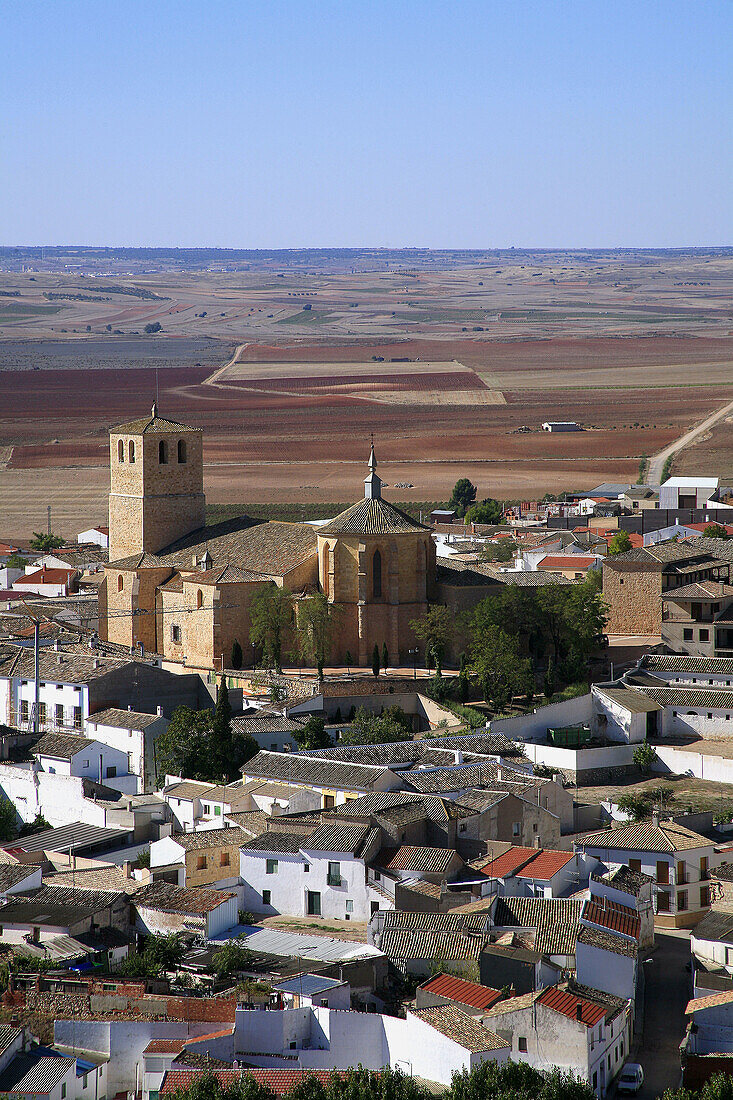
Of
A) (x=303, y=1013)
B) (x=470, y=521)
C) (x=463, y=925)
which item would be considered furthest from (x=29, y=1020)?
(x=470, y=521)

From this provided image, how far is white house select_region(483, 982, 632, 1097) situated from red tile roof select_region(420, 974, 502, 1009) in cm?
24

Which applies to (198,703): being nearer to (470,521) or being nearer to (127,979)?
(127,979)

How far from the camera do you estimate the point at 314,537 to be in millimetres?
44875

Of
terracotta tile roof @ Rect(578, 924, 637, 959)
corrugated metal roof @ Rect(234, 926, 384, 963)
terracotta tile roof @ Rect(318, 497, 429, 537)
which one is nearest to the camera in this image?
terracotta tile roof @ Rect(578, 924, 637, 959)

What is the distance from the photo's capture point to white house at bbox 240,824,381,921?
29.4m

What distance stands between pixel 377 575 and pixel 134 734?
8187 millimetres

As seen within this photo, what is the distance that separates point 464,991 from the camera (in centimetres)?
2461

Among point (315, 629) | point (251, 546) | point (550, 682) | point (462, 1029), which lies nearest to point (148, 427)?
point (251, 546)

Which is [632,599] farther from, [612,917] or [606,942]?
[606,942]

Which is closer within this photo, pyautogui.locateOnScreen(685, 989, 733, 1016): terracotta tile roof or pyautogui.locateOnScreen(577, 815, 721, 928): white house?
pyautogui.locateOnScreen(685, 989, 733, 1016): terracotta tile roof

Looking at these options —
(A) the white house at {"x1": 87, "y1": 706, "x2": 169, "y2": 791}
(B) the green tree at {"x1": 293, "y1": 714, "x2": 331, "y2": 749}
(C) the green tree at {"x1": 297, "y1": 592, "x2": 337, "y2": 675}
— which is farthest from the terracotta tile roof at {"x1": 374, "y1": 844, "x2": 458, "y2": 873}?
(C) the green tree at {"x1": 297, "y1": 592, "x2": 337, "y2": 675}

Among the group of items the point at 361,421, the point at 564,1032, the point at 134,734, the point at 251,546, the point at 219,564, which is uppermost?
the point at 251,546

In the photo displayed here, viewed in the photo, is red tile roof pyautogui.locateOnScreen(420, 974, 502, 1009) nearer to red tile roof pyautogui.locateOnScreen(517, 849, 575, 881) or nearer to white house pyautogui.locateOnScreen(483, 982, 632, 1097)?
white house pyautogui.locateOnScreen(483, 982, 632, 1097)

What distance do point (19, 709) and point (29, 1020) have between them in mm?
18241
